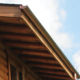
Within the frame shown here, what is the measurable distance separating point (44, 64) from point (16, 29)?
4.07 metres

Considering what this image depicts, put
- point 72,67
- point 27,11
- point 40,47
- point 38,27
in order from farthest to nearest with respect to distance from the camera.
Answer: point 72,67 < point 40,47 < point 38,27 < point 27,11

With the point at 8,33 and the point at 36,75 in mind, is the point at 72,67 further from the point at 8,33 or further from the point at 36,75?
the point at 8,33

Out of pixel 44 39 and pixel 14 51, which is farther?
pixel 14 51

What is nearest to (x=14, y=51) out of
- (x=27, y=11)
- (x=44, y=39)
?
(x=44, y=39)

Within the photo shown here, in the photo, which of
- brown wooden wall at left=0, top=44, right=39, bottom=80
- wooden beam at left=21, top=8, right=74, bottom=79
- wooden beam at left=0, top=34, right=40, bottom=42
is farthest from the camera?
brown wooden wall at left=0, top=44, right=39, bottom=80

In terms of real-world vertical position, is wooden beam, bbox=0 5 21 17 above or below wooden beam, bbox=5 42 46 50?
below

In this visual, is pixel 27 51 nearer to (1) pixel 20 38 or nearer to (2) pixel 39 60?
(2) pixel 39 60

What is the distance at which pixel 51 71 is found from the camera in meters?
16.0

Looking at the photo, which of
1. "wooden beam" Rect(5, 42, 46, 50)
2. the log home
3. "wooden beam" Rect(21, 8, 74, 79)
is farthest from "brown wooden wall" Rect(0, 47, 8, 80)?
"wooden beam" Rect(21, 8, 74, 79)

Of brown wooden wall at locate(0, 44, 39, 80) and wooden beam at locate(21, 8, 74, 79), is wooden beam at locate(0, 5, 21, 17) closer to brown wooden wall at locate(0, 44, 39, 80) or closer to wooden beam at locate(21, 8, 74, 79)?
wooden beam at locate(21, 8, 74, 79)

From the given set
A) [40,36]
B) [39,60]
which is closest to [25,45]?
[40,36]

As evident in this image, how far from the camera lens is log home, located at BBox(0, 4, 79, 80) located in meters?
10.1

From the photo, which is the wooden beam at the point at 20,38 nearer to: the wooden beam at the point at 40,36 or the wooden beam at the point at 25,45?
the wooden beam at the point at 40,36

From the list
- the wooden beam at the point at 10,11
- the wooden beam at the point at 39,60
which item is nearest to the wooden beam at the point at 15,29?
the wooden beam at the point at 10,11
